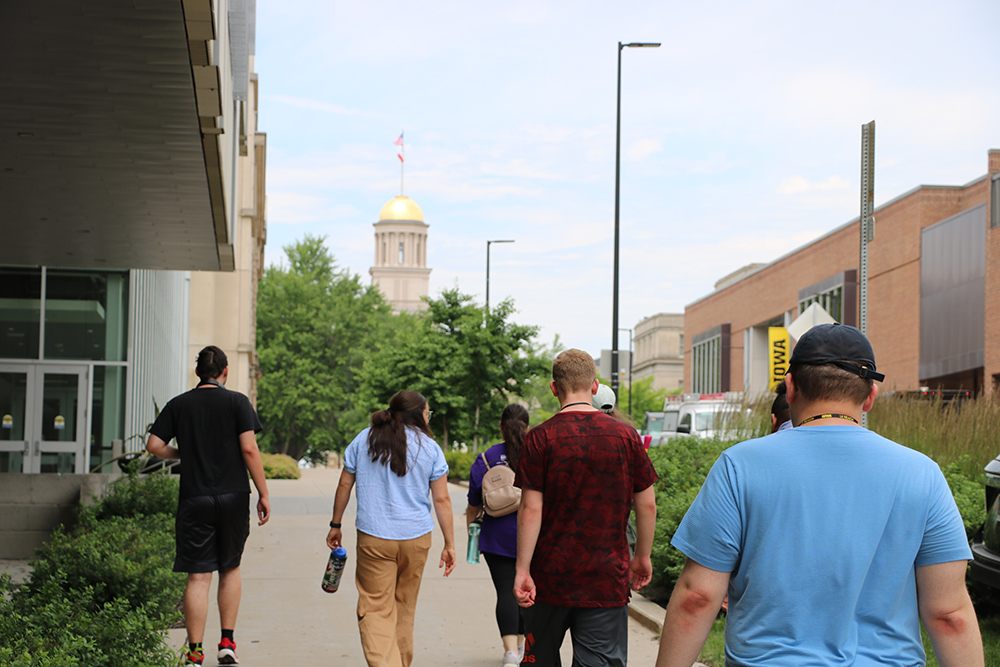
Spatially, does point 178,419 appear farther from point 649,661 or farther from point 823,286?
point 823,286

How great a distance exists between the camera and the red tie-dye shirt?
451 cm

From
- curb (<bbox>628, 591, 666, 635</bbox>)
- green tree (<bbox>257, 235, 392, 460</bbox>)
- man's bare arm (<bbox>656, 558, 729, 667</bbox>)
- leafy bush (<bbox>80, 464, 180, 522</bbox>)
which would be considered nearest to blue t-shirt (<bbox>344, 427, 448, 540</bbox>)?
curb (<bbox>628, 591, 666, 635</bbox>)

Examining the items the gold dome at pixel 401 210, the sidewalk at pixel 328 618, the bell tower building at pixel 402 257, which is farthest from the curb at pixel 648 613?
the gold dome at pixel 401 210

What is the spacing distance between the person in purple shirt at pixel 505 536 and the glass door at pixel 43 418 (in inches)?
530

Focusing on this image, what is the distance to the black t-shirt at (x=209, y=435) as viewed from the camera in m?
6.28

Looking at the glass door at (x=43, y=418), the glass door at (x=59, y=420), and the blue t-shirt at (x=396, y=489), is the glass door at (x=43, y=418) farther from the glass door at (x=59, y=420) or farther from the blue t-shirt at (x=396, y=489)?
the blue t-shirt at (x=396, y=489)

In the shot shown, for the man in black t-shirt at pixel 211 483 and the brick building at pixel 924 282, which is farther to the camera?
the brick building at pixel 924 282

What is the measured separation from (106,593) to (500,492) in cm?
279

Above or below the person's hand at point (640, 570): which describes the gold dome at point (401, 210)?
above

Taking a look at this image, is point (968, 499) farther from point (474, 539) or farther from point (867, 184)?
point (474, 539)

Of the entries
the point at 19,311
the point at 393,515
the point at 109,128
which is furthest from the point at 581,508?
the point at 19,311

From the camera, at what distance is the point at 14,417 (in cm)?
1758

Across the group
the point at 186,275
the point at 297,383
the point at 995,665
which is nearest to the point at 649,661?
the point at 995,665

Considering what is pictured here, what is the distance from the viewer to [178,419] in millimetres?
6379
